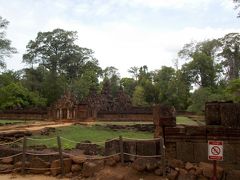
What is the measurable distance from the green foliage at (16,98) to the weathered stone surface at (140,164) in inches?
1158

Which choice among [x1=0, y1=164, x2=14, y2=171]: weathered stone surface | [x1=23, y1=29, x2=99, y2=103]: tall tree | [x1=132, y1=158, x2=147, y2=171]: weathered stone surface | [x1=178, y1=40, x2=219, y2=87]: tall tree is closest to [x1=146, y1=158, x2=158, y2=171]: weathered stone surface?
[x1=132, y1=158, x2=147, y2=171]: weathered stone surface

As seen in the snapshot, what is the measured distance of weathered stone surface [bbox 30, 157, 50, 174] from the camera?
11.3 m

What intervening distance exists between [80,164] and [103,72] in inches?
2508

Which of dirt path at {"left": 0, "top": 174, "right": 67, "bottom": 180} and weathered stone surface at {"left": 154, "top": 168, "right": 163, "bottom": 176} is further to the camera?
dirt path at {"left": 0, "top": 174, "right": 67, "bottom": 180}

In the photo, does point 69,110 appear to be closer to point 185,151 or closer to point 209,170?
point 185,151

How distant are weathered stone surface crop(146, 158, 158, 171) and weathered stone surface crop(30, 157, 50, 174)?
329 cm

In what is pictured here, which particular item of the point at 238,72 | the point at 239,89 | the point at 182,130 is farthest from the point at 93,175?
the point at 238,72

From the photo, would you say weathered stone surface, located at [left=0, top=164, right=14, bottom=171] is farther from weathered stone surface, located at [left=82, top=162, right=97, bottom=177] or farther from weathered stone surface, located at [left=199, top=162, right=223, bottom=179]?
weathered stone surface, located at [left=199, top=162, right=223, bottom=179]

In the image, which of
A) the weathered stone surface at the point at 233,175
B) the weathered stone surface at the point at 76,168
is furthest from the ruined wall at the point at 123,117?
the weathered stone surface at the point at 233,175

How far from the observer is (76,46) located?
70125 millimetres

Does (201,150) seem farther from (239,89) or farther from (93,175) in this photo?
(239,89)

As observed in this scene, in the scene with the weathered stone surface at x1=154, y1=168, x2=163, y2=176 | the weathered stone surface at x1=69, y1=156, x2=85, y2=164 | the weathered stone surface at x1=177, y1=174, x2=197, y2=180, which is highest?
the weathered stone surface at x1=69, y1=156, x2=85, y2=164

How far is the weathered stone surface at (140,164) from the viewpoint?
9.92 m

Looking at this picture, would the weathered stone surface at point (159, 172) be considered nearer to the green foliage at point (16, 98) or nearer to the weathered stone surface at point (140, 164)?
the weathered stone surface at point (140, 164)
